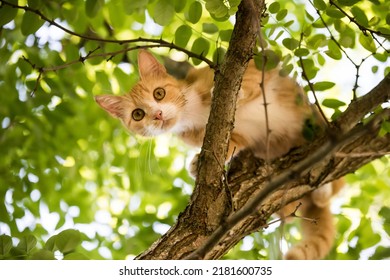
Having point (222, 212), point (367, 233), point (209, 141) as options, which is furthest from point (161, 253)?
point (367, 233)

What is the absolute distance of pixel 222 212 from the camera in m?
2.22

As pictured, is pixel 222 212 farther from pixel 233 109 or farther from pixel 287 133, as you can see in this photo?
pixel 287 133

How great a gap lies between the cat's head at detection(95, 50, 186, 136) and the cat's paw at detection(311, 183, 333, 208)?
955mm

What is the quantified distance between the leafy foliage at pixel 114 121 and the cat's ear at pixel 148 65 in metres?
0.07

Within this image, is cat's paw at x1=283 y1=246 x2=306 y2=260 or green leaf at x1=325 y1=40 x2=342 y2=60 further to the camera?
cat's paw at x1=283 y1=246 x2=306 y2=260

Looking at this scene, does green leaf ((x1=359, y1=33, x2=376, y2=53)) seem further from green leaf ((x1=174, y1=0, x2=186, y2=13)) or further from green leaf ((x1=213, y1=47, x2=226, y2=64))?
green leaf ((x1=174, y1=0, x2=186, y2=13))

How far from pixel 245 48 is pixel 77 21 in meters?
1.29

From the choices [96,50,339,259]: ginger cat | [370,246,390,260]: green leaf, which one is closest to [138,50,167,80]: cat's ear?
[96,50,339,259]: ginger cat

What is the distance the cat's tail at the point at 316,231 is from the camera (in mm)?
2888

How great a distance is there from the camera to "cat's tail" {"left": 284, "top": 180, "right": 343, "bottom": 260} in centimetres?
289

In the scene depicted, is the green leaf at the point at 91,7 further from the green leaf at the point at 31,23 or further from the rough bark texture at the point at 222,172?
A: the rough bark texture at the point at 222,172

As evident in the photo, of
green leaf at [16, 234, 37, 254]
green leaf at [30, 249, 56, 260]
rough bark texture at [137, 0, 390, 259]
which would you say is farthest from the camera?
rough bark texture at [137, 0, 390, 259]

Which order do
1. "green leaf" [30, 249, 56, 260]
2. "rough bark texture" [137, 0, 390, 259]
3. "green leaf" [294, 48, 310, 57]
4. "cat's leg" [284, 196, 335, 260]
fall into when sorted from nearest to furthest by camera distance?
"green leaf" [30, 249, 56, 260] → "rough bark texture" [137, 0, 390, 259] → "green leaf" [294, 48, 310, 57] → "cat's leg" [284, 196, 335, 260]

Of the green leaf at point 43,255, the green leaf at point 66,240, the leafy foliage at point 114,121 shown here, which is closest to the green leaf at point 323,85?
the leafy foliage at point 114,121
